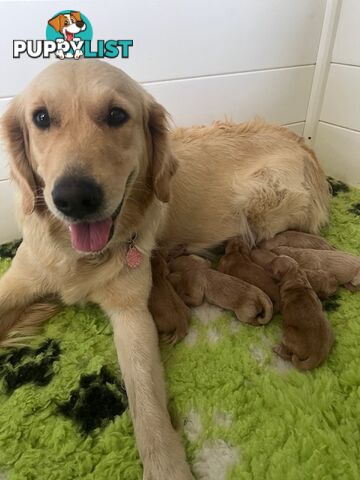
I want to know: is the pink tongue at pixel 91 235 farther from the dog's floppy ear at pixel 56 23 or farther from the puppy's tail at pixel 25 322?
the dog's floppy ear at pixel 56 23

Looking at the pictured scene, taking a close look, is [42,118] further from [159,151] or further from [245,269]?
[245,269]

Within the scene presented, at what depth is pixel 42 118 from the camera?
137 centimetres

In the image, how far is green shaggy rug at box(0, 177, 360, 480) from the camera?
1248mm

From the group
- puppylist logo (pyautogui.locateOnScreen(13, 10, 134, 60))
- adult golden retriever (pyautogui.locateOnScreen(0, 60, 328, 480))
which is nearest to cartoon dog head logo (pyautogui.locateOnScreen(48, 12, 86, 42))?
puppylist logo (pyautogui.locateOnScreen(13, 10, 134, 60))

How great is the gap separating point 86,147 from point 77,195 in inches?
6.8

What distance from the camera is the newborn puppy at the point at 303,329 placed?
1.54 meters

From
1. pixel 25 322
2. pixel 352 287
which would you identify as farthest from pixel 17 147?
pixel 352 287

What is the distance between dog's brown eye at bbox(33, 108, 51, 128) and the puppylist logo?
771mm

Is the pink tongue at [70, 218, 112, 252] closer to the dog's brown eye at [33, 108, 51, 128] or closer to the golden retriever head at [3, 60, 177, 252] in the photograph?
the golden retriever head at [3, 60, 177, 252]

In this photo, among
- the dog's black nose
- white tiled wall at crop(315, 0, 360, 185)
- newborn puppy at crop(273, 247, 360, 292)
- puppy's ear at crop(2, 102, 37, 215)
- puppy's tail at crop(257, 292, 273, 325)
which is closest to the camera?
the dog's black nose

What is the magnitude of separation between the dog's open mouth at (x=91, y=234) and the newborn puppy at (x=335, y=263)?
41.6 inches

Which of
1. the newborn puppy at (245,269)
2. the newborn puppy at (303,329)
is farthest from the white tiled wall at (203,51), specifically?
→ the newborn puppy at (303,329)

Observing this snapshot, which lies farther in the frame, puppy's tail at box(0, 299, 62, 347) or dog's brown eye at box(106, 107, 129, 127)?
puppy's tail at box(0, 299, 62, 347)

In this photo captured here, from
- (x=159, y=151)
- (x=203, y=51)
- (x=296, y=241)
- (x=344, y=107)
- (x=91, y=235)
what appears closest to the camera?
(x=91, y=235)
